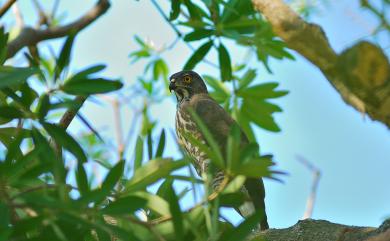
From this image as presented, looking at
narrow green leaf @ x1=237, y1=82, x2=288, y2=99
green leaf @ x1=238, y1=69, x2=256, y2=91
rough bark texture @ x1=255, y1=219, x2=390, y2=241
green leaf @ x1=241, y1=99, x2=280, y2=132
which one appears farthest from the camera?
green leaf @ x1=238, y1=69, x2=256, y2=91

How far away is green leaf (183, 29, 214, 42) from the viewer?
3.92m

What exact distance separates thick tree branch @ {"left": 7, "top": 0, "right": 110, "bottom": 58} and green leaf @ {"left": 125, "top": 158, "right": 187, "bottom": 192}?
131cm

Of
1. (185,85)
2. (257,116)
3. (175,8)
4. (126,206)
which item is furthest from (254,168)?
(185,85)

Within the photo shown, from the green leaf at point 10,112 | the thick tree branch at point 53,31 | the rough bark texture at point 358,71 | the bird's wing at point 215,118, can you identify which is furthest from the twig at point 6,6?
the rough bark texture at point 358,71

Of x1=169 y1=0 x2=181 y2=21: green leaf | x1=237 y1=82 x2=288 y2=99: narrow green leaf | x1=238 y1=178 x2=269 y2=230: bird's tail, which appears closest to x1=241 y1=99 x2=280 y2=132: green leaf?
x1=237 y1=82 x2=288 y2=99: narrow green leaf

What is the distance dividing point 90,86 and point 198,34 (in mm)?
1683

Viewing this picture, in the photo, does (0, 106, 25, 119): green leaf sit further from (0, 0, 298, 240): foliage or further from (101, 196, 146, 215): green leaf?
(101, 196, 146, 215): green leaf

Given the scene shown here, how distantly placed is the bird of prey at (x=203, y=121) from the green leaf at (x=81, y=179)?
5.67 ft

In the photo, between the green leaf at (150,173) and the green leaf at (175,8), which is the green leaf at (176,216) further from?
the green leaf at (175,8)

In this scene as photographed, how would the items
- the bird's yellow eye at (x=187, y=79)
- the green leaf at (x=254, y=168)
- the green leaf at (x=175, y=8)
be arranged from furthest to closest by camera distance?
the bird's yellow eye at (x=187, y=79), the green leaf at (x=175, y=8), the green leaf at (x=254, y=168)

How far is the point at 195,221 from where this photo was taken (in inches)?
84.5

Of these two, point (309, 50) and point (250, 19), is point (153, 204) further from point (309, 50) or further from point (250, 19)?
point (250, 19)

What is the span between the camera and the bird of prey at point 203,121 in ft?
15.9

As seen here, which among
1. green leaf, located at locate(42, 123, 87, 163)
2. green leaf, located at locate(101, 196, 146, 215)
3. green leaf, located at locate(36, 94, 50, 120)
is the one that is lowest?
green leaf, located at locate(101, 196, 146, 215)
